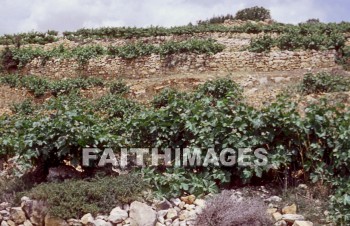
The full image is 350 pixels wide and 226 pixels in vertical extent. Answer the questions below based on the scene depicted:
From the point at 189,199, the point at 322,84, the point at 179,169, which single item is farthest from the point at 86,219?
the point at 322,84

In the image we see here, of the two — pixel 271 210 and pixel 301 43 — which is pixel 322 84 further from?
pixel 271 210

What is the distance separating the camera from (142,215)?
430 cm

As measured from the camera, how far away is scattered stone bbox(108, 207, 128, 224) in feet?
14.3

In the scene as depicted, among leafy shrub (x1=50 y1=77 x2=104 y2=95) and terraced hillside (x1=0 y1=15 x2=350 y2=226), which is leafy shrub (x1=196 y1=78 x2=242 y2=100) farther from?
terraced hillside (x1=0 y1=15 x2=350 y2=226)

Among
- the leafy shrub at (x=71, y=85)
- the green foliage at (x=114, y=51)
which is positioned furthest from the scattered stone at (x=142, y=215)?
the green foliage at (x=114, y=51)

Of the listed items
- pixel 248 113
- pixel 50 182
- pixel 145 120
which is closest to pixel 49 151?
pixel 50 182

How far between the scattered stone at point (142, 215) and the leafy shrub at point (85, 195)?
14 centimetres

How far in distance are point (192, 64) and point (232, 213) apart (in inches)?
380

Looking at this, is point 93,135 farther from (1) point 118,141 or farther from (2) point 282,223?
(2) point 282,223

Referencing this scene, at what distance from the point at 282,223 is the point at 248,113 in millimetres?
1322

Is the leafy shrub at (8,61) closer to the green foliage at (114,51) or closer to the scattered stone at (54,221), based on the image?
the green foliage at (114,51)

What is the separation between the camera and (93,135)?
5.04 meters

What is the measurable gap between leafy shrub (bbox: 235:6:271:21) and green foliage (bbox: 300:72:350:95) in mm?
16872

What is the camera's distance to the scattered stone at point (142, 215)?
4.26m
